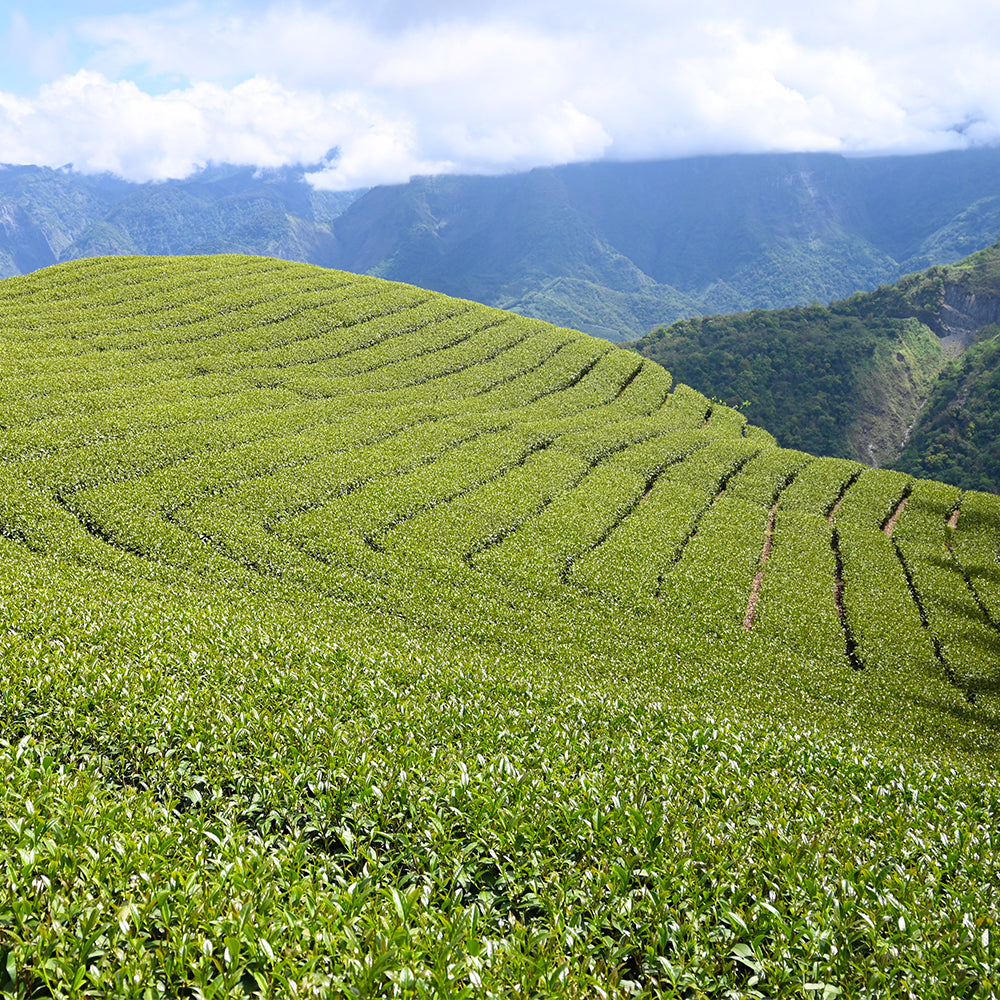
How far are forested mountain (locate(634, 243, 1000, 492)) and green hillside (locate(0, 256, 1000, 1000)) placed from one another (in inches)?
3421

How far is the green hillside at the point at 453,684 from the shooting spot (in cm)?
830

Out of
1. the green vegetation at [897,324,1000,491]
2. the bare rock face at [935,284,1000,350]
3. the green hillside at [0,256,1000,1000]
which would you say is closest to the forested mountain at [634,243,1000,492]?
the green vegetation at [897,324,1000,491]

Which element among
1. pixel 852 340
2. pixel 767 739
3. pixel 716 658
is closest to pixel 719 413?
pixel 716 658

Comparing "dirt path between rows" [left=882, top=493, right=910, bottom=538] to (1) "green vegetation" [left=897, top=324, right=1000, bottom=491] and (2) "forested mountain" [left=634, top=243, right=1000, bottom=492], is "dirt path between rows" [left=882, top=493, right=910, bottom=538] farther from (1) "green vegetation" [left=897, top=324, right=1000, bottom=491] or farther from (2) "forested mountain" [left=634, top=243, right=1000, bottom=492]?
(1) "green vegetation" [left=897, top=324, right=1000, bottom=491]

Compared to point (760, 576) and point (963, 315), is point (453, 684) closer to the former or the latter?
point (760, 576)

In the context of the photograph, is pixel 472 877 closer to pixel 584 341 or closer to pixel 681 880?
pixel 681 880

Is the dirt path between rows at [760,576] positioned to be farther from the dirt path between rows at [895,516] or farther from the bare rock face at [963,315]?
the bare rock face at [963,315]

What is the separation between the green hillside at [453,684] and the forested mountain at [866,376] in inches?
3421

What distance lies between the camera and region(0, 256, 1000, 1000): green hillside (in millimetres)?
8297

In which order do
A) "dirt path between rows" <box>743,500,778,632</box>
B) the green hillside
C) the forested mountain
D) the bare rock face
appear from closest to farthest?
1. the green hillside
2. "dirt path between rows" <box>743,500,778,632</box>
3. the forested mountain
4. the bare rock face

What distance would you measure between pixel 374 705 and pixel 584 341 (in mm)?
65878

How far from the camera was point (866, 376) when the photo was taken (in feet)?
504

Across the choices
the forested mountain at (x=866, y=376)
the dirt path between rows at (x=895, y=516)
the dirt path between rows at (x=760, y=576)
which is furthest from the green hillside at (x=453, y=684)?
the forested mountain at (x=866, y=376)

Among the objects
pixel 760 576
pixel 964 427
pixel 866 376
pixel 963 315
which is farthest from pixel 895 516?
pixel 963 315
